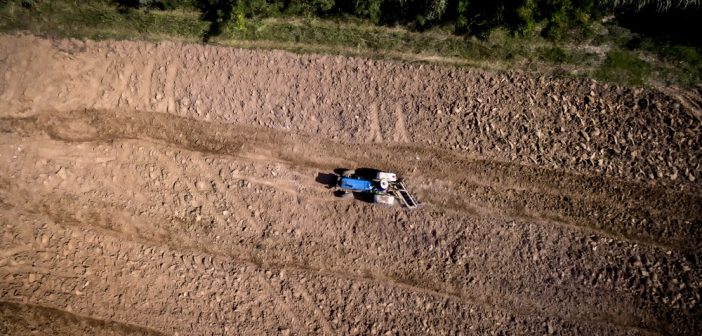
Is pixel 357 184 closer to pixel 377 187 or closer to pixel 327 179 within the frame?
pixel 377 187

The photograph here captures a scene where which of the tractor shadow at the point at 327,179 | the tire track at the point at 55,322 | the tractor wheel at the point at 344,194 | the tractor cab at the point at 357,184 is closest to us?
the tractor cab at the point at 357,184

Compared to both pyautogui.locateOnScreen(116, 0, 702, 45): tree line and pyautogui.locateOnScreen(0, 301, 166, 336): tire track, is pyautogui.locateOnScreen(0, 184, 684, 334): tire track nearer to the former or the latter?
pyautogui.locateOnScreen(0, 301, 166, 336): tire track

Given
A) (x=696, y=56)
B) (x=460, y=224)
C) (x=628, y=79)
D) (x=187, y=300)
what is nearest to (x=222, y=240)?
(x=187, y=300)

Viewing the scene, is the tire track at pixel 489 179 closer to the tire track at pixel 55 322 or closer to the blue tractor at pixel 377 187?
the blue tractor at pixel 377 187

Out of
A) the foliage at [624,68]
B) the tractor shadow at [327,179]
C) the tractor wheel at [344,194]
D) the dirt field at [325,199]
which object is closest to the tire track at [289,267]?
the dirt field at [325,199]

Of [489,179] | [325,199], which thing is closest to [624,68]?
[489,179]

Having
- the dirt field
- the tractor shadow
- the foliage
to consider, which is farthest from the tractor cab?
the foliage

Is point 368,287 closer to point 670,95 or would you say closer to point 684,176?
point 684,176
